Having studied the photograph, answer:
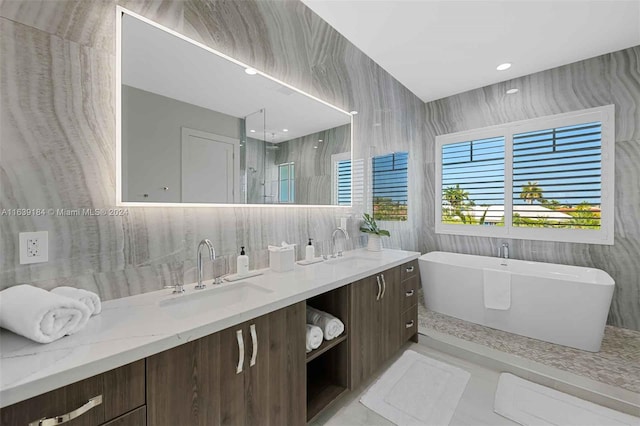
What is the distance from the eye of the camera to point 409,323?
2.40 meters

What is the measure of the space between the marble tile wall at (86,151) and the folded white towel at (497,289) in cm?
233

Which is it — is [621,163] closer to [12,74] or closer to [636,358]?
[636,358]

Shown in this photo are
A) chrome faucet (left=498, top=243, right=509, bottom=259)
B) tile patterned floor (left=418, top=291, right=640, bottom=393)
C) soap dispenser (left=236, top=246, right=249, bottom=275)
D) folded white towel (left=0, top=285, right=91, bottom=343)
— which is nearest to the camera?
folded white towel (left=0, top=285, right=91, bottom=343)

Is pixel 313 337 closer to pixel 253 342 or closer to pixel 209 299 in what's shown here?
pixel 253 342

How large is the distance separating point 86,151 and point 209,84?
745mm

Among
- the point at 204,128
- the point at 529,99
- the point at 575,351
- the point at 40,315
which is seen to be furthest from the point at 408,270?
the point at 529,99

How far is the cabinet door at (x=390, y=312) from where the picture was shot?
6.58ft

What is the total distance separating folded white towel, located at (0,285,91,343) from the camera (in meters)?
0.78

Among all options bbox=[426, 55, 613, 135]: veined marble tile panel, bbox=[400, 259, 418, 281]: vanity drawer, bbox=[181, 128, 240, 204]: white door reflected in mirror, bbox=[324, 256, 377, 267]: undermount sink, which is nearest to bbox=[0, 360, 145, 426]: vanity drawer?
bbox=[181, 128, 240, 204]: white door reflected in mirror

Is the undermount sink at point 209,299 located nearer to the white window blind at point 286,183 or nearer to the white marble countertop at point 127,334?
the white marble countertop at point 127,334

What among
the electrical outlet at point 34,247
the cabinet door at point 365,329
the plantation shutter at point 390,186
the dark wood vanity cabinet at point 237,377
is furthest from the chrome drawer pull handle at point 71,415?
the plantation shutter at point 390,186

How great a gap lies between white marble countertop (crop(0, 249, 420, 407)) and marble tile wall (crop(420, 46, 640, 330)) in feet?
9.86

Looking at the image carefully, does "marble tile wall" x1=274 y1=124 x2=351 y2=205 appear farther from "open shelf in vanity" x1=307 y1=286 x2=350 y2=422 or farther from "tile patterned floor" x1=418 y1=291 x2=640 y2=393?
"tile patterned floor" x1=418 y1=291 x2=640 y2=393

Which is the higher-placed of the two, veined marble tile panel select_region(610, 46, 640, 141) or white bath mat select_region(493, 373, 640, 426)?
veined marble tile panel select_region(610, 46, 640, 141)
